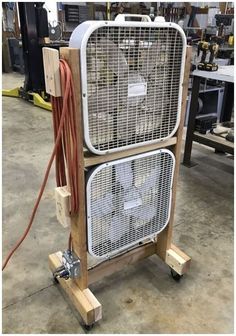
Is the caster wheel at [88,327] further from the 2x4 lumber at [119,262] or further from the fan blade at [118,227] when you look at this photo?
the fan blade at [118,227]

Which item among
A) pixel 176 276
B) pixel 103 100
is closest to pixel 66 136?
pixel 103 100

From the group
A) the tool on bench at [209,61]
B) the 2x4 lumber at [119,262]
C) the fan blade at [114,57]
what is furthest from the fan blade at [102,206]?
the tool on bench at [209,61]

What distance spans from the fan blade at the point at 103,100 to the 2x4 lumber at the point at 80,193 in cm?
5

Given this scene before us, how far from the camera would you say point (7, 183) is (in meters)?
2.33

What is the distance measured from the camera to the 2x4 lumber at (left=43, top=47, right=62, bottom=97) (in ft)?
3.07

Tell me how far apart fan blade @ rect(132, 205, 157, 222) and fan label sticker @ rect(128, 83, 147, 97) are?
1.60 feet

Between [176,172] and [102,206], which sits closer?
[102,206]

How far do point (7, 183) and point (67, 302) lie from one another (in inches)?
49.4

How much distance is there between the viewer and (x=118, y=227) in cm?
124

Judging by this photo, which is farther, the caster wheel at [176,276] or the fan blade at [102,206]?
the caster wheel at [176,276]

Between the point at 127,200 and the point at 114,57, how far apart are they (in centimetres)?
56

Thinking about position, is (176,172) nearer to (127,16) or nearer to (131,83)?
(131,83)

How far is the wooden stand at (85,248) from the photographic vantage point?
973mm

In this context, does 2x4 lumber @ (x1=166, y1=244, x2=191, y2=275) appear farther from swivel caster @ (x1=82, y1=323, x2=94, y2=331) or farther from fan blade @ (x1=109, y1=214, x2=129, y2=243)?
swivel caster @ (x1=82, y1=323, x2=94, y2=331)
